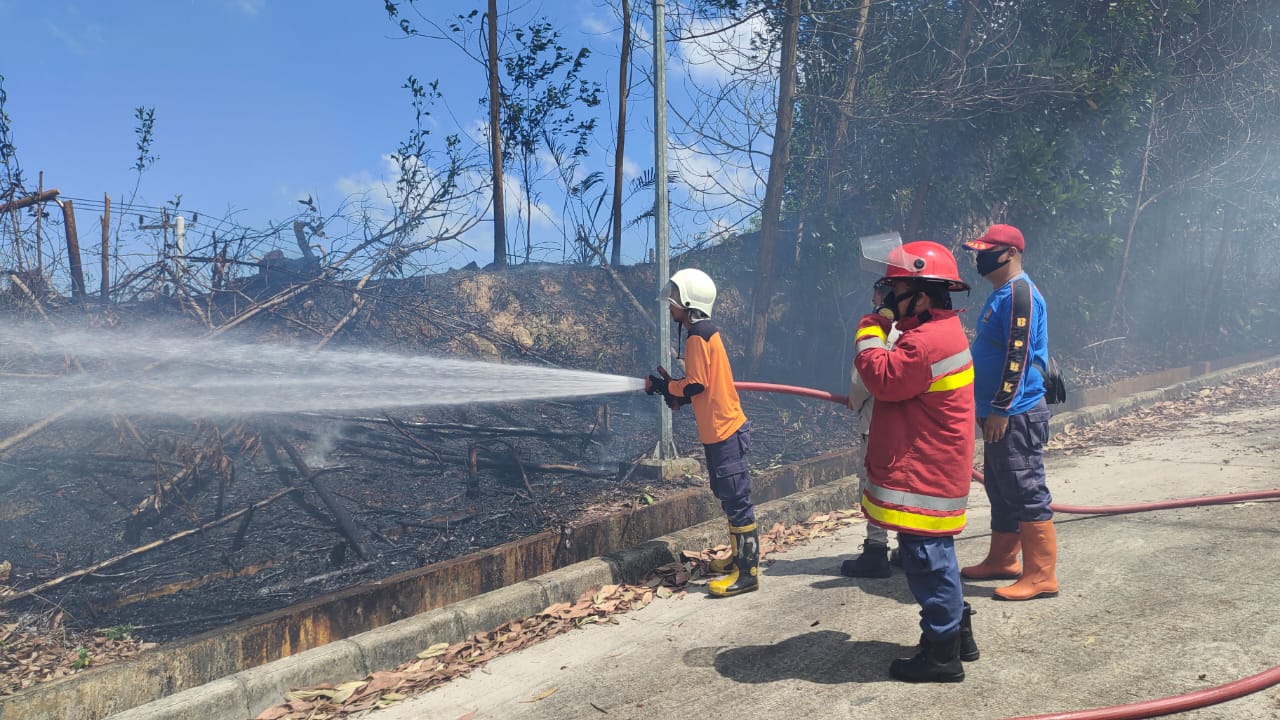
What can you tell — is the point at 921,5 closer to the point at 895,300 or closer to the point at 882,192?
the point at 882,192

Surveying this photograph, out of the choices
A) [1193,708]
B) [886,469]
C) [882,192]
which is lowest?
[1193,708]

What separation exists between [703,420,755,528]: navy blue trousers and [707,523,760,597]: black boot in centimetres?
6

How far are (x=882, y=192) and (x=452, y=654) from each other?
9524 mm

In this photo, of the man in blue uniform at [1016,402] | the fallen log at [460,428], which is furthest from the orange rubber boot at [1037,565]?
the fallen log at [460,428]

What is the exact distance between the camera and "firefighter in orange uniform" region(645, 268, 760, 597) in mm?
4996

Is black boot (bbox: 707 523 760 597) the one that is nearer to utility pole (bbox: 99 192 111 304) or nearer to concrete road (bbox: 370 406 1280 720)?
concrete road (bbox: 370 406 1280 720)

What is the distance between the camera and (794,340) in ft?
41.1

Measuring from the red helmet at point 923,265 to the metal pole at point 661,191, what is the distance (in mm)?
3984

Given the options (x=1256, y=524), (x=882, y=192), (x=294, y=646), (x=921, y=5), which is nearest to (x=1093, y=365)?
(x=882, y=192)

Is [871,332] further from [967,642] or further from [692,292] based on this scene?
[692,292]

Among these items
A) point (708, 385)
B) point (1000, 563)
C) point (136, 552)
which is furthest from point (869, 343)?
point (136, 552)

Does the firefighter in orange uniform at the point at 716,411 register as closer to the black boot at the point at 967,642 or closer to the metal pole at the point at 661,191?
the black boot at the point at 967,642

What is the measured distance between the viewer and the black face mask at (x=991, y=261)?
14.7ft

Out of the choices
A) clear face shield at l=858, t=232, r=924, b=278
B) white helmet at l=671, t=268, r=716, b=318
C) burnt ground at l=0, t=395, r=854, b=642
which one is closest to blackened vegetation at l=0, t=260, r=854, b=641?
burnt ground at l=0, t=395, r=854, b=642
